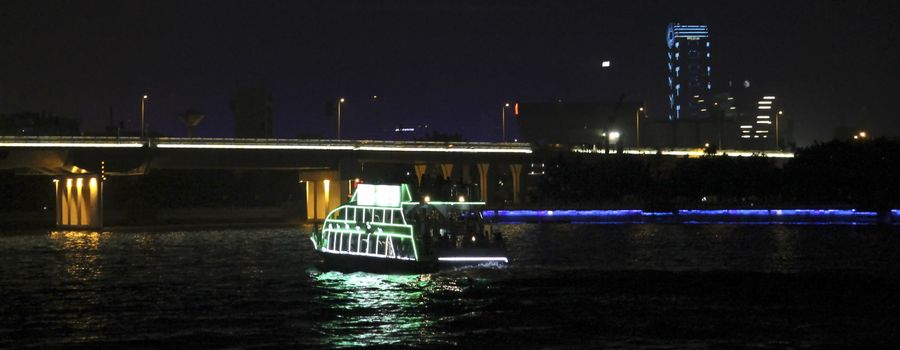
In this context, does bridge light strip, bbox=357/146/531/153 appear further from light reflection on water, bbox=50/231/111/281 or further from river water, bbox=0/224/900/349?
river water, bbox=0/224/900/349

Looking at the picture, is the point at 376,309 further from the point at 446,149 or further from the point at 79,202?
the point at 446,149

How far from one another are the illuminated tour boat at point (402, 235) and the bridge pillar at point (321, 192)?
87.1 meters

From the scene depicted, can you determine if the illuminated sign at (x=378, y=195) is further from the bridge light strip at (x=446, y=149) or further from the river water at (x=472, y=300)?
the bridge light strip at (x=446, y=149)

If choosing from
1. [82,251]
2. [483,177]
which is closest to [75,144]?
[82,251]

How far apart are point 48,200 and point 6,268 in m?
100

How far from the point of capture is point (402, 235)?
66.1 metres

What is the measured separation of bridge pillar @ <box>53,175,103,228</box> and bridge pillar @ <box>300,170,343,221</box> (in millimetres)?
28673

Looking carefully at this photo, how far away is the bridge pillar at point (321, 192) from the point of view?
159000 mm

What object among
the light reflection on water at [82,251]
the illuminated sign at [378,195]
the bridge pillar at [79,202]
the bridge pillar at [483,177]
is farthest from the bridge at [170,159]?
the illuminated sign at [378,195]

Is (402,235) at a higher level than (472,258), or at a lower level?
higher

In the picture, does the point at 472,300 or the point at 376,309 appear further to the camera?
the point at 472,300

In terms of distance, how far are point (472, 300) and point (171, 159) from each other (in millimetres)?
94788

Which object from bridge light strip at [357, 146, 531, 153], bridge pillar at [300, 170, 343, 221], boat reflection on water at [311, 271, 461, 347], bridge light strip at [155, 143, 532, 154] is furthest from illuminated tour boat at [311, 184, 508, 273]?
bridge pillar at [300, 170, 343, 221]

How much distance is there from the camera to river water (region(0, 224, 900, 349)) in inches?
1759
